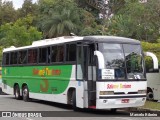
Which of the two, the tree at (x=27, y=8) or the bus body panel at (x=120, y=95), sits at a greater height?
the tree at (x=27, y=8)

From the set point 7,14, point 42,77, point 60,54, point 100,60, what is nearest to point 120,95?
point 100,60

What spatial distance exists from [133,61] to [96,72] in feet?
5.45

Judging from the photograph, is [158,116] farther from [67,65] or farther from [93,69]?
[67,65]

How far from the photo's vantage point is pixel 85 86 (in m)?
15.5

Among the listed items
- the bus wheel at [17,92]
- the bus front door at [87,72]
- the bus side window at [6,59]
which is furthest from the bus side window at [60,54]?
A: the bus side window at [6,59]

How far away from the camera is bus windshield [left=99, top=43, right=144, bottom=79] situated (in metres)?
15.1

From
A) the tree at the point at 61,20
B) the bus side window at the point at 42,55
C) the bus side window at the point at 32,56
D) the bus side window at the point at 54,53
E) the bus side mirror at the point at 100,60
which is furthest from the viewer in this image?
the tree at the point at 61,20

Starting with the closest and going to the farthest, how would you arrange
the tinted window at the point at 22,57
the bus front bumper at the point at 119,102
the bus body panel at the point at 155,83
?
the bus front bumper at the point at 119,102 < the bus body panel at the point at 155,83 < the tinted window at the point at 22,57

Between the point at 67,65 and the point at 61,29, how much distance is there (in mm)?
30708

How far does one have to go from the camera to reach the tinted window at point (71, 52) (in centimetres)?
1647

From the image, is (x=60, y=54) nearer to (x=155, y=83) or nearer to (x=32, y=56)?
(x=32, y=56)

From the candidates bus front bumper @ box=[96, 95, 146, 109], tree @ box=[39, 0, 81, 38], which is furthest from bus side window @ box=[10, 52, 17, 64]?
tree @ box=[39, 0, 81, 38]

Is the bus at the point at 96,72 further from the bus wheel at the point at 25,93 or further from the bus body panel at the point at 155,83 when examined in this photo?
the bus body panel at the point at 155,83

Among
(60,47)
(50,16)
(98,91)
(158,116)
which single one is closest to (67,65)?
(60,47)
